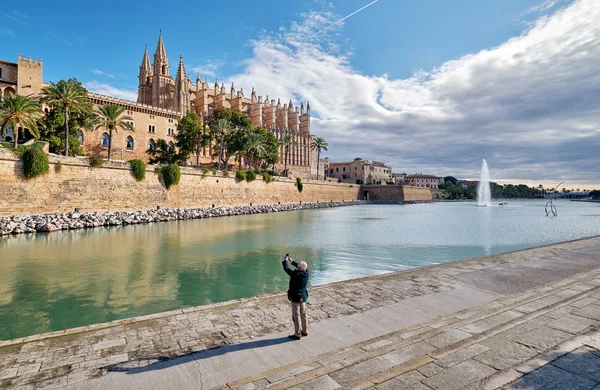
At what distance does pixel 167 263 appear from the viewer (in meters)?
13.9

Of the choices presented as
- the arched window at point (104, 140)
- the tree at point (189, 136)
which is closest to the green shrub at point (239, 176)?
the tree at point (189, 136)

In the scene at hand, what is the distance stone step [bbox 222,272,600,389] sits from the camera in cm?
406

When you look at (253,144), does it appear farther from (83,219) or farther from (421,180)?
(421,180)

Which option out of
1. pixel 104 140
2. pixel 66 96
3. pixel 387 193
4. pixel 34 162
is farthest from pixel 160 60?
pixel 387 193

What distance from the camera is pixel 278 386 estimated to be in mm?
3902

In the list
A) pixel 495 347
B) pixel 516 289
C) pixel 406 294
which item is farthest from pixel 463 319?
pixel 516 289

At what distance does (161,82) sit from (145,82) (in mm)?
5836

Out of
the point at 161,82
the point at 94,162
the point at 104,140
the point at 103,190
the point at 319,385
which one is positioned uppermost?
the point at 161,82

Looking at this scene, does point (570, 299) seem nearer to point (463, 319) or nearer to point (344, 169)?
point (463, 319)

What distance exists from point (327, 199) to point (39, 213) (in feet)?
176

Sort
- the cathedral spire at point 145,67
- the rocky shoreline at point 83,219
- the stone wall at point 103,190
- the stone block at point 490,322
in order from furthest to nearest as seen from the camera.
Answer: the cathedral spire at point 145,67
the stone wall at point 103,190
the rocky shoreline at point 83,219
the stone block at point 490,322

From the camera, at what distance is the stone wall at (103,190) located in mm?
24469

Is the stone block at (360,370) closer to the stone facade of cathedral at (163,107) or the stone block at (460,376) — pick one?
the stone block at (460,376)

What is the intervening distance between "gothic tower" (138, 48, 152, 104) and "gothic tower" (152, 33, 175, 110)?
3.24 metres
